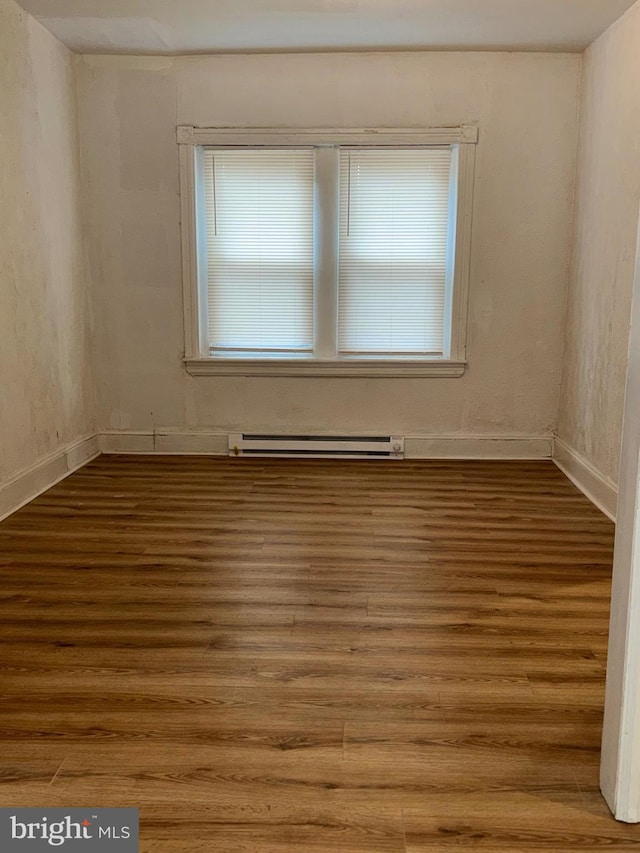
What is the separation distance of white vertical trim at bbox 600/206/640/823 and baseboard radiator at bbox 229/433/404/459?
334 centimetres

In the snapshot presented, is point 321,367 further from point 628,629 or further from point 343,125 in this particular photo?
point 628,629

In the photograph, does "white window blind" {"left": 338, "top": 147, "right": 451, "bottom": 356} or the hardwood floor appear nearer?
the hardwood floor

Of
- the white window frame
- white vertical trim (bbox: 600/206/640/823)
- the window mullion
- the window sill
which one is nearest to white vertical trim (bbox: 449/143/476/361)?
the white window frame

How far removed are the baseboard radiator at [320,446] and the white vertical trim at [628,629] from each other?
11.0 ft

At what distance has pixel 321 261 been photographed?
190 inches

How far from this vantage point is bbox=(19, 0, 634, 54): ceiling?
3.77 meters

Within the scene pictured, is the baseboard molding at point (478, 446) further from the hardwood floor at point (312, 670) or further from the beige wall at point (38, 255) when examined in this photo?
the beige wall at point (38, 255)

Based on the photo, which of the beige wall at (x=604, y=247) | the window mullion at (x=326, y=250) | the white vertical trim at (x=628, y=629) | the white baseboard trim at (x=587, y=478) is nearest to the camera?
the white vertical trim at (x=628, y=629)

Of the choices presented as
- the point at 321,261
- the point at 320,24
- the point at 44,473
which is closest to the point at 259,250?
the point at 321,261

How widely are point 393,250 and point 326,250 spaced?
0.46 metres

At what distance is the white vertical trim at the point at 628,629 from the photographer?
154 centimetres

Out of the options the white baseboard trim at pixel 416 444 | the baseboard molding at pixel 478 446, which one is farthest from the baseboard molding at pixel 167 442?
the baseboard molding at pixel 478 446

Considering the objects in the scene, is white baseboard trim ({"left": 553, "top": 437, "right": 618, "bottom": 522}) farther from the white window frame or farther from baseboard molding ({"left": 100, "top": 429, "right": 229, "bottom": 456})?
baseboard molding ({"left": 100, "top": 429, "right": 229, "bottom": 456})

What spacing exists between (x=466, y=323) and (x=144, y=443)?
8.05 feet
